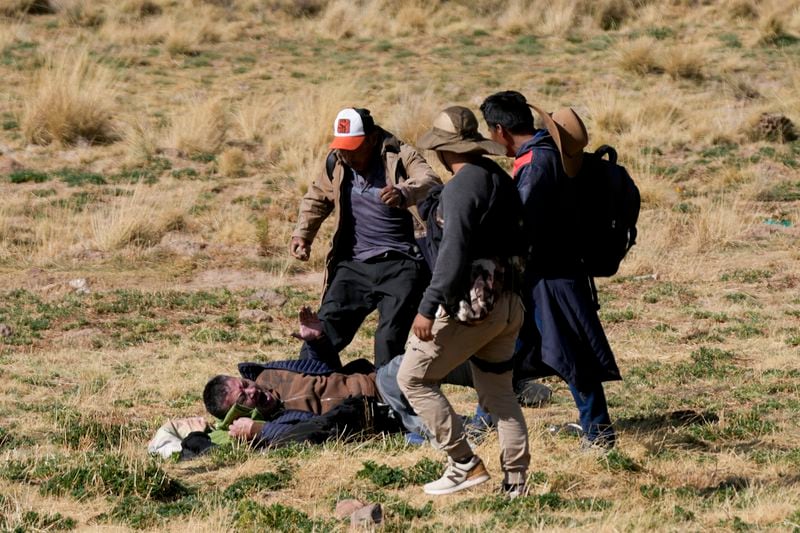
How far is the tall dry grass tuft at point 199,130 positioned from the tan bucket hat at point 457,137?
11.6 m

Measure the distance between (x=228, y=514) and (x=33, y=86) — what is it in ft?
47.3

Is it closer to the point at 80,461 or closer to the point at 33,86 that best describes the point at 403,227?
the point at 80,461

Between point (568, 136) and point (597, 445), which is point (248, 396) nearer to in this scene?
point (597, 445)

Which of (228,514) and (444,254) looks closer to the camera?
(444,254)

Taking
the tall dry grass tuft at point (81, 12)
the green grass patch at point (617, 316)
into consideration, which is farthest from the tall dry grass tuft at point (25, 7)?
the green grass patch at point (617, 316)

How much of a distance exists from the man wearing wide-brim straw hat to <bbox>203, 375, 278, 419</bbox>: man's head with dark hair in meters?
2.02

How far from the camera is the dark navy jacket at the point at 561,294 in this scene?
608 cm

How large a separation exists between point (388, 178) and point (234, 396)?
1.52m

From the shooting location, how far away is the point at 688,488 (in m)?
5.78

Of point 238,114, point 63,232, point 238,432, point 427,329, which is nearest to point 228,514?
point 427,329

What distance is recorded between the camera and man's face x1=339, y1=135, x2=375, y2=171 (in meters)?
7.27

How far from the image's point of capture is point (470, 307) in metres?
5.12

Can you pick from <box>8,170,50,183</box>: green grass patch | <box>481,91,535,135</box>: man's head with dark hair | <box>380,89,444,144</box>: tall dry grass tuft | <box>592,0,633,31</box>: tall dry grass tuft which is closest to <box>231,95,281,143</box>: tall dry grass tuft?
<box>380,89,444,144</box>: tall dry grass tuft

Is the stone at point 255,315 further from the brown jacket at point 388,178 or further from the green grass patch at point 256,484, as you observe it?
the green grass patch at point 256,484
